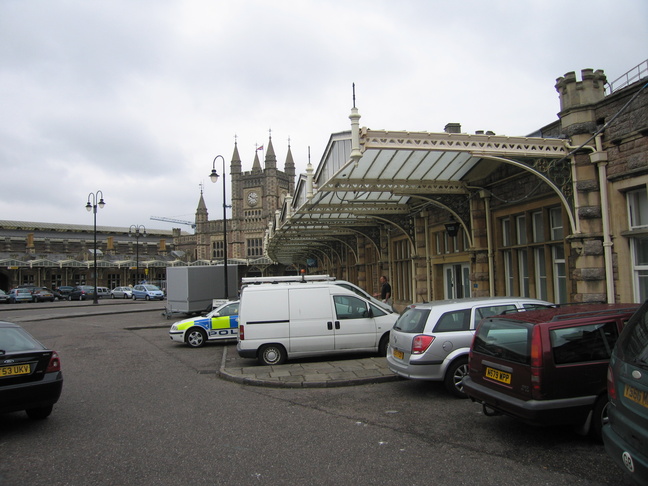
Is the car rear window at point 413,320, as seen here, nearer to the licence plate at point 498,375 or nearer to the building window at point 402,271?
the licence plate at point 498,375

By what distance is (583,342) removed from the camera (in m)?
5.45

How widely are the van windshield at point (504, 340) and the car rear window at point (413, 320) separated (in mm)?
1531

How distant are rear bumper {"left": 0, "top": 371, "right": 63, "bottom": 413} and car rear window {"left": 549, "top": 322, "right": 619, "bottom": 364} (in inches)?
242

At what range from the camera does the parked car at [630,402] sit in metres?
3.61

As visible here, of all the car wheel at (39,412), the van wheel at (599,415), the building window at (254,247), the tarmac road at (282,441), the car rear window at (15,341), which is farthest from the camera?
the building window at (254,247)

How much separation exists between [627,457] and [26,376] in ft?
21.6

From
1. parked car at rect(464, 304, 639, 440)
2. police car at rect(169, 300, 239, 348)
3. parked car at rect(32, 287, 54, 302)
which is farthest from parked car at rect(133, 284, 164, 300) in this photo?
parked car at rect(464, 304, 639, 440)

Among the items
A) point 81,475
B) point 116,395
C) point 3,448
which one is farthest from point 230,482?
point 116,395

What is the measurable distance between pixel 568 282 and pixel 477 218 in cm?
366

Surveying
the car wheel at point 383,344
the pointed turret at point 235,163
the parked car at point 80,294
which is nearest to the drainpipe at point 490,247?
the car wheel at point 383,344

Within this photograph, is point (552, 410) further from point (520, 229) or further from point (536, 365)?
point (520, 229)

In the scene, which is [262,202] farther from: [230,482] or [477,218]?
[230,482]

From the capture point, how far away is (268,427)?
644 cm

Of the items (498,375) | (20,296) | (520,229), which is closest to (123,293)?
(20,296)
